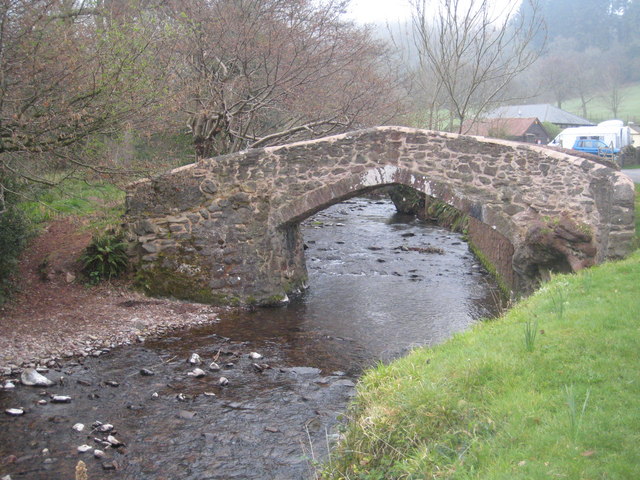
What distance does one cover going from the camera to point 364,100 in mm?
16062

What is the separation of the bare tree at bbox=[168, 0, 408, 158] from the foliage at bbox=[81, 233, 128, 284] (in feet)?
11.5

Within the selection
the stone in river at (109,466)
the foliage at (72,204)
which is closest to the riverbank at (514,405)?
the stone in river at (109,466)

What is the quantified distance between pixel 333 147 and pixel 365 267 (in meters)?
4.72

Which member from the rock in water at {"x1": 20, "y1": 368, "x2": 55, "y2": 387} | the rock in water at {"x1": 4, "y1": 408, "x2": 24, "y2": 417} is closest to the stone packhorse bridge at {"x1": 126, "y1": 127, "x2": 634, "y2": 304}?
the rock in water at {"x1": 20, "y1": 368, "x2": 55, "y2": 387}

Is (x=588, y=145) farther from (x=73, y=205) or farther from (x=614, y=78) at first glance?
(x=614, y=78)

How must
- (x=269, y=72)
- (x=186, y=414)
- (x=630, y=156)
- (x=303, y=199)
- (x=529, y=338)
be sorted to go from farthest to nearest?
(x=630, y=156), (x=269, y=72), (x=303, y=199), (x=186, y=414), (x=529, y=338)

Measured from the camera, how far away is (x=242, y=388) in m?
7.77

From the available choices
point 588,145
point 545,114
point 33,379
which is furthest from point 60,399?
point 545,114

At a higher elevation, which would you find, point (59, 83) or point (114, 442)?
point (59, 83)

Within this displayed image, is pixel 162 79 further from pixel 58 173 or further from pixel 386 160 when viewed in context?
pixel 386 160

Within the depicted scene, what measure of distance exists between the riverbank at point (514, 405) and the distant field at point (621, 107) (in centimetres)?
5815

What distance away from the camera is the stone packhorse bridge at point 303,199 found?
10.6 metres

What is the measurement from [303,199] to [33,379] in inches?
234

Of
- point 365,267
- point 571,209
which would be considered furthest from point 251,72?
point 571,209
